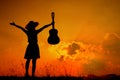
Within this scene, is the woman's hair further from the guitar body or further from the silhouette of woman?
the guitar body

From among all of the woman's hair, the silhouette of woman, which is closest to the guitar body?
the silhouette of woman

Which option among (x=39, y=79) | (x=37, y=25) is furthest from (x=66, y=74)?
(x=37, y=25)

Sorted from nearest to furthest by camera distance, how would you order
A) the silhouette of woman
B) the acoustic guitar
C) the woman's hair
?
1. the silhouette of woman
2. the woman's hair
3. the acoustic guitar

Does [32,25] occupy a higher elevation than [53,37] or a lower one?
higher

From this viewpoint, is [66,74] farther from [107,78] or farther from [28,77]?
[107,78]

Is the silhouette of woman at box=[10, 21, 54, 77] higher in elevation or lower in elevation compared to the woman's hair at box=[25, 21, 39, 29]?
lower

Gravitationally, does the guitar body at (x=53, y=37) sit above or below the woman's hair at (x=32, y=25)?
below

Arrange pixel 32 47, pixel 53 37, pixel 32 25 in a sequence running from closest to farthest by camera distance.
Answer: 1. pixel 32 47
2. pixel 32 25
3. pixel 53 37

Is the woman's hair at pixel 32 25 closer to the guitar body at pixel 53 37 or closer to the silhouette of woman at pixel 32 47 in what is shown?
the silhouette of woman at pixel 32 47

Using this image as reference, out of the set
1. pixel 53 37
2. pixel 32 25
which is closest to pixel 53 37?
pixel 53 37

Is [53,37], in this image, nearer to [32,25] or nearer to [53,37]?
[53,37]

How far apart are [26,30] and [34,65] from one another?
169cm

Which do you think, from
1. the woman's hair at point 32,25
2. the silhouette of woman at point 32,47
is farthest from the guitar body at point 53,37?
the woman's hair at point 32,25

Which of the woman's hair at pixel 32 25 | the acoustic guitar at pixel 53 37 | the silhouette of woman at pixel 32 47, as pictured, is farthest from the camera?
the acoustic guitar at pixel 53 37
